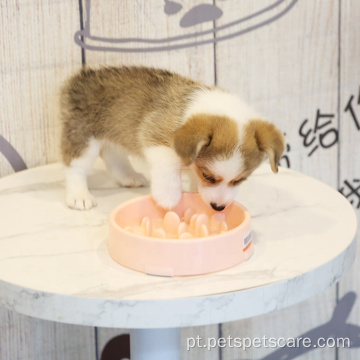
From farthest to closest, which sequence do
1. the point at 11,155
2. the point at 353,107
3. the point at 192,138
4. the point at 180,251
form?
the point at 353,107
the point at 11,155
the point at 192,138
the point at 180,251

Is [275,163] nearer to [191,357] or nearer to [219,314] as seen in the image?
[219,314]

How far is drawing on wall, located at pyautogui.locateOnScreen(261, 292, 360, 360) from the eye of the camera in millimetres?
1954

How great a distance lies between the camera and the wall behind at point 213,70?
1.55 metres

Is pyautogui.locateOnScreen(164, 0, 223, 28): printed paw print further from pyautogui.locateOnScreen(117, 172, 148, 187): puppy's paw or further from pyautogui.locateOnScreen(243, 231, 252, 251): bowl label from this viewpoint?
pyautogui.locateOnScreen(243, 231, 252, 251): bowl label

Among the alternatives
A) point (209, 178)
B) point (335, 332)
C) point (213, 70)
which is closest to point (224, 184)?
point (209, 178)

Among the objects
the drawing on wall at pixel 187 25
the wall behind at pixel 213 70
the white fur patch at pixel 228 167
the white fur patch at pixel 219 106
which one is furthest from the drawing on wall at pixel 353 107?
the white fur patch at pixel 228 167

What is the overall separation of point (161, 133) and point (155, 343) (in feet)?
1.42

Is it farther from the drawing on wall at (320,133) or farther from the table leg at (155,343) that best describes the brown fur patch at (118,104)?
the drawing on wall at (320,133)

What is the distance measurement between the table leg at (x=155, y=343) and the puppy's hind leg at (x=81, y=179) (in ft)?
1.00

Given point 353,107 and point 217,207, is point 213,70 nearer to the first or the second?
point 353,107

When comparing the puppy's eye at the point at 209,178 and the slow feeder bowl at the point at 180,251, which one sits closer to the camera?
the slow feeder bowl at the point at 180,251

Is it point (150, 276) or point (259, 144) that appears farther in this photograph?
point (259, 144)

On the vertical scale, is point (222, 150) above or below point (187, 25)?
below

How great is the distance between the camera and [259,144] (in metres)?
1.24
